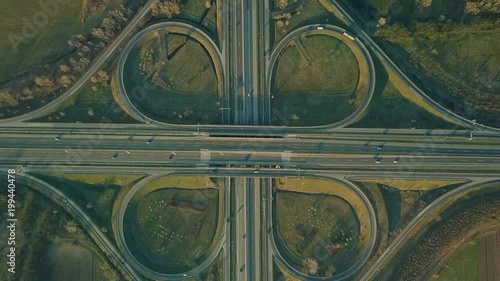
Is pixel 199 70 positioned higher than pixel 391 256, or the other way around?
pixel 199 70

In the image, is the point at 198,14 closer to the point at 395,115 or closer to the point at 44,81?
the point at 44,81

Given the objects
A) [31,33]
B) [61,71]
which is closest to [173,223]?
[61,71]

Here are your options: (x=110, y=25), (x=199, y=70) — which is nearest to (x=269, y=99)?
(x=199, y=70)

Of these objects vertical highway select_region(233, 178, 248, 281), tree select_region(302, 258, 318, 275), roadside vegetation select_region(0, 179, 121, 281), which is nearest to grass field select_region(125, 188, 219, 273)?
vertical highway select_region(233, 178, 248, 281)

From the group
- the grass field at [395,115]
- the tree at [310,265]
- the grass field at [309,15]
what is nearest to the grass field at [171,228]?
the tree at [310,265]

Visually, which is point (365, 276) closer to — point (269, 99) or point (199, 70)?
point (269, 99)

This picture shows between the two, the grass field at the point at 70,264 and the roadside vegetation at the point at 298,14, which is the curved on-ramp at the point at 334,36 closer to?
the roadside vegetation at the point at 298,14
